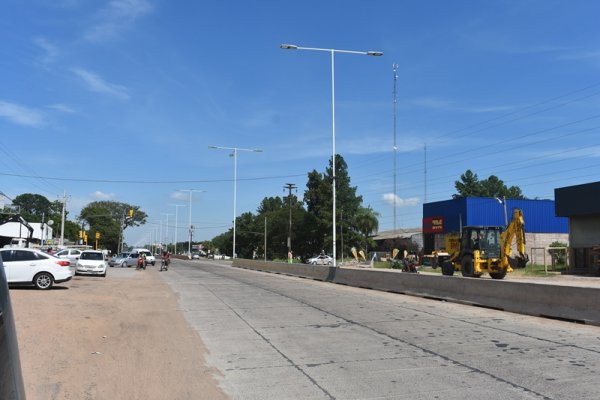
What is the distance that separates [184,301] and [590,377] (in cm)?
1385

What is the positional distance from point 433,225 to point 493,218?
6783 millimetres

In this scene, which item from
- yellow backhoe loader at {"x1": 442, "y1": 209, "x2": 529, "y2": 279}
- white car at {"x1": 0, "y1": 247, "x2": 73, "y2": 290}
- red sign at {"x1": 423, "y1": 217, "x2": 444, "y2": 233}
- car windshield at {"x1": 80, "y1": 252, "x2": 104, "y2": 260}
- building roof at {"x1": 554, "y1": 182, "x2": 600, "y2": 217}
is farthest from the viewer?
red sign at {"x1": 423, "y1": 217, "x2": 444, "y2": 233}

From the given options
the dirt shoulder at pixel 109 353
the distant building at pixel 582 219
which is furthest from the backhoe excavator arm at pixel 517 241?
the dirt shoulder at pixel 109 353

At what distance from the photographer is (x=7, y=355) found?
202 centimetres

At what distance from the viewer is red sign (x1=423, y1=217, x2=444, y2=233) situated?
62.2 meters

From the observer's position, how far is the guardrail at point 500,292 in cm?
1305

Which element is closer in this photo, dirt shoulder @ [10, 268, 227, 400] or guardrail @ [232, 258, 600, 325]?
dirt shoulder @ [10, 268, 227, 400]

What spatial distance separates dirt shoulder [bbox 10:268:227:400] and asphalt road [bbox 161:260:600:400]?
1.68 ft

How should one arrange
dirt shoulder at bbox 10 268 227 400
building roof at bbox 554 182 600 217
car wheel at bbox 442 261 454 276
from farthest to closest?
1. building roof at bbox 554 182 600 217
2. car wheel at bbox 442 261 454 276
3. dirt shoulder at bbox 10 268 227 400

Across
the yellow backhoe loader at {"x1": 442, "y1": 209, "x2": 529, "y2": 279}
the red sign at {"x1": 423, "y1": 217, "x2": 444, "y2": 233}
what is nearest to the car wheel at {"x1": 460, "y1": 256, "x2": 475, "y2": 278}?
the yellow backhoe loader at {"x1": 442, "y1": 209, "x2": 529, "y2": 279}

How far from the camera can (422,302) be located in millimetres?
18312

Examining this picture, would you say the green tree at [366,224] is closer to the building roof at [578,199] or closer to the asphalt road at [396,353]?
the building roof at [578,199]

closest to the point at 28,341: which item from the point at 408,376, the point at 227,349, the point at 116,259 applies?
the point at 227,349

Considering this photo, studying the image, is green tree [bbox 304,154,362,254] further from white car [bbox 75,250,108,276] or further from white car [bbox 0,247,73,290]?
white car [bbox 0,247,73,290]
